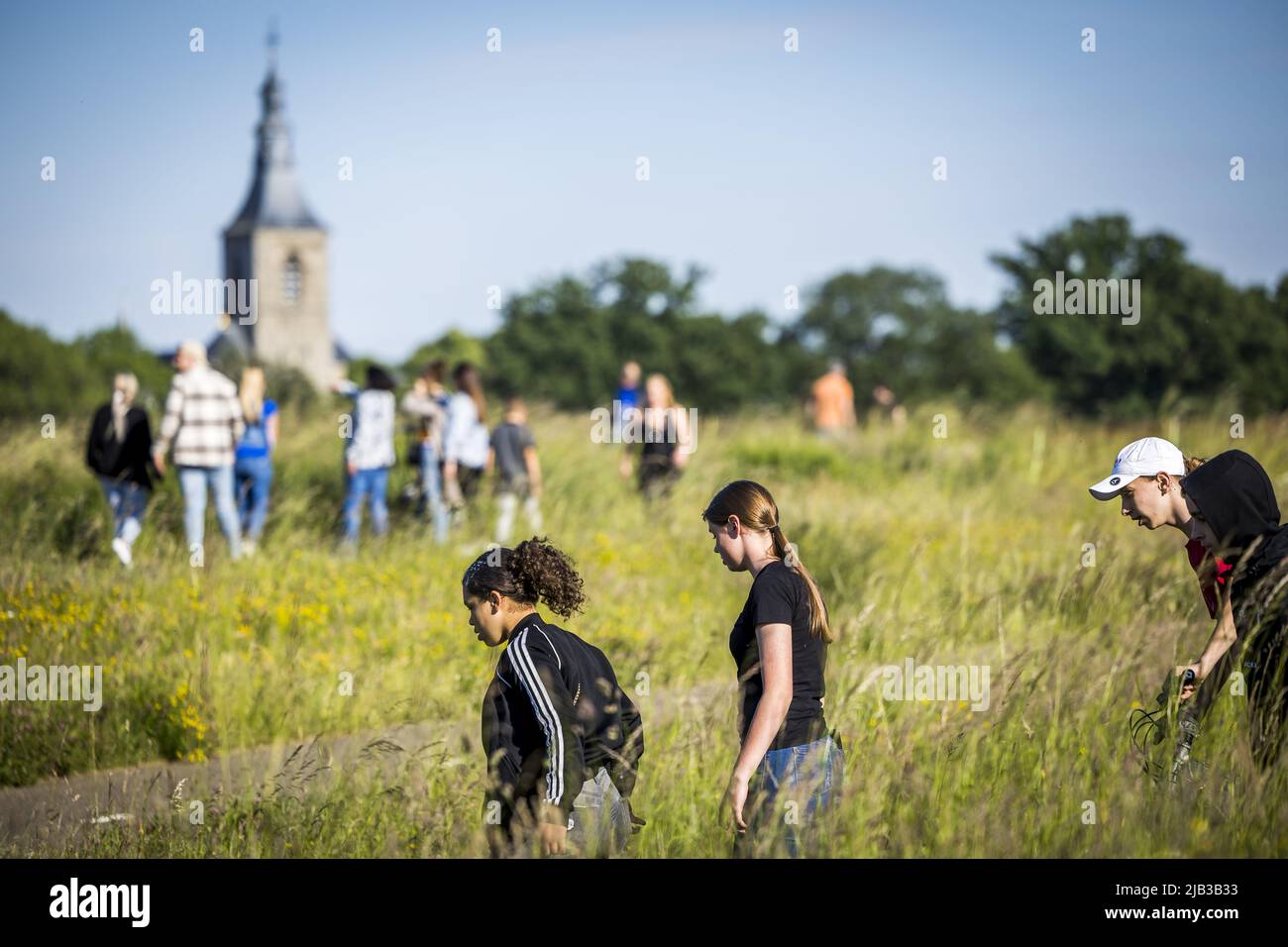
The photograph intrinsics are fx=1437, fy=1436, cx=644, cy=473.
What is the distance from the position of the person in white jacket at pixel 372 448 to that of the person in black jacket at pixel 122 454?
156 centimetres

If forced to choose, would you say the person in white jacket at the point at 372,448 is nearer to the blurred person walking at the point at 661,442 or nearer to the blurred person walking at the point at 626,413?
the blurred person walking at the point at 661,442

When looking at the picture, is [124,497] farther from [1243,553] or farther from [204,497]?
[1243,553]

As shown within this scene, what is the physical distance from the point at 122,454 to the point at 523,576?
24.5ft

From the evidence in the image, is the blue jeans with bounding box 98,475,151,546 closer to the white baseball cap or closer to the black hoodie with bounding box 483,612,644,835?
the black hoodie with bounding box 483,612,644,835

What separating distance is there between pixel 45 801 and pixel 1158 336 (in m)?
57.8

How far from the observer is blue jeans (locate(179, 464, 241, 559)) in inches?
411

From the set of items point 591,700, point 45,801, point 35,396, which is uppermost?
point 35,396

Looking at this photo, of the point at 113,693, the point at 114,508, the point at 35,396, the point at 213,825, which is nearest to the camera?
the point at 213,825

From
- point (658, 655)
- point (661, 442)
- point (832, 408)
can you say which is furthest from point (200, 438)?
point (832, 408)

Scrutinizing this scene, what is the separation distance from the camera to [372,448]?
11719 millimetres

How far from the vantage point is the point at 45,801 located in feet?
19.0

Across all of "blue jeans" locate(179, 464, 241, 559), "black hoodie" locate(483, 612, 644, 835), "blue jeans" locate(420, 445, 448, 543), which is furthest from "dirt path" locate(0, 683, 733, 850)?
"blue jeans" locate(420, 445, 448, 543)
